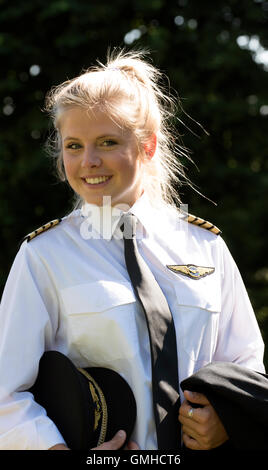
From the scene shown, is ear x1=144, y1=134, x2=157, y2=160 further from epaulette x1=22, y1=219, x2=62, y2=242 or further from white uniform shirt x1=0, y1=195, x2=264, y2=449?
epaulette x1=22, y1=219, x2=62, y2=242

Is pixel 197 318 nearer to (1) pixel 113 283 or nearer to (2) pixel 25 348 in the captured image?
(1) pixel 113 283

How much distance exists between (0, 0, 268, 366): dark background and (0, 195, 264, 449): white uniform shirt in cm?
254

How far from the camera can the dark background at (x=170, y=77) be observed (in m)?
4.46

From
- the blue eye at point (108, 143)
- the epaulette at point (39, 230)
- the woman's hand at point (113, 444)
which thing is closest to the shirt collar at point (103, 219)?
the epaulette at point (39, 230)

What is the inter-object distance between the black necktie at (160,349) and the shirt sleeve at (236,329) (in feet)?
0.84

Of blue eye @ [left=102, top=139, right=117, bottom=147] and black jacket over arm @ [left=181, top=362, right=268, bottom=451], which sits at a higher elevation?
blue eye @ [left=102, top=139, right=117, bottom=147]

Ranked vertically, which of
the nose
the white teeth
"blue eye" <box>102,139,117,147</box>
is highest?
"blue eye" <box>102,139,117,147</box>

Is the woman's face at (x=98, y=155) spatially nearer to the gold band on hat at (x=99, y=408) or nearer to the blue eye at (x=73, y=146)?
the blue eye at (x=73, y=146)

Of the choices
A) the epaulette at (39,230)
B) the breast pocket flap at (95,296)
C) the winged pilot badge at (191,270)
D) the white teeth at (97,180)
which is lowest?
the breast pocket flap at (95,296)

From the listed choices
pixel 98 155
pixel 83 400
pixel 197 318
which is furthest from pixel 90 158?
pixel 83 400

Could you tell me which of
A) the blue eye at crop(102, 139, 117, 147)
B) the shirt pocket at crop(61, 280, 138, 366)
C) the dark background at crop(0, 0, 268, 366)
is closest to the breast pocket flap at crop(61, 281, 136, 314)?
the shirt pocket at crop(61, 280, 138, 366)

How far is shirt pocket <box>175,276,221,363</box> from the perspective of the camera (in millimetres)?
1877
